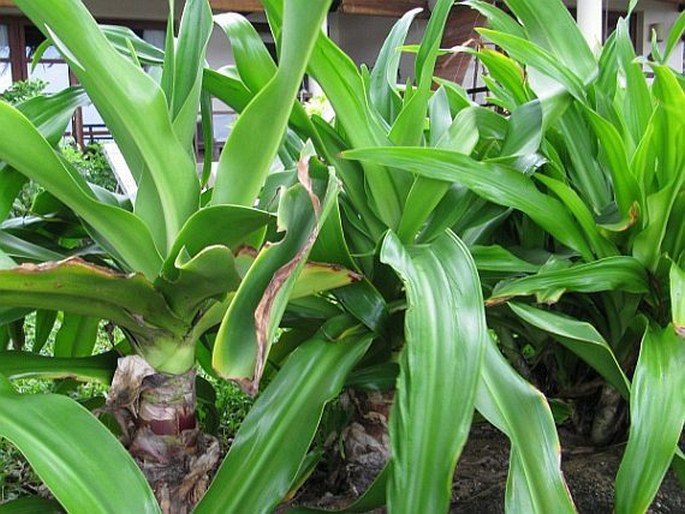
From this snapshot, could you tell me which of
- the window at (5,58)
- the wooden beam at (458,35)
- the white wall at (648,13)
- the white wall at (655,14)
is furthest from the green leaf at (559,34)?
the white wall at (655,14)

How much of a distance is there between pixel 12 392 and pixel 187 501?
0.57 ft

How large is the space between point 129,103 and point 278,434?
26 centimetres

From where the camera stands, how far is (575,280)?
63 cm

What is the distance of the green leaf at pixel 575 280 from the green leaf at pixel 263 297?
21cm

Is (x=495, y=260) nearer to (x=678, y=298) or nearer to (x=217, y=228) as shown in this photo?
(x=678, y=298)

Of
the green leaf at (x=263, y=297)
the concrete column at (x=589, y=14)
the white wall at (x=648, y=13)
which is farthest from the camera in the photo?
the white wall at (x=648, y=13)

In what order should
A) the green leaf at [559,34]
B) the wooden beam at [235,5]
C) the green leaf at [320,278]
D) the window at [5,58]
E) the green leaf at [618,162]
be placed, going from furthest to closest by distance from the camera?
1. the window at [5,58]
2. the wooden beam at [235,5]
3. the green leaf at [559,34]
4. the green leaf at [618,162]
5. the green leaf at [320,278]

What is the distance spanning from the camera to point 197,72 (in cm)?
64

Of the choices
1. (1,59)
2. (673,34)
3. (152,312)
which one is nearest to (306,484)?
(152,312)

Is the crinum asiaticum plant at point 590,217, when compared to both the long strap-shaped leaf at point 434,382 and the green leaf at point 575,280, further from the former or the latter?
the long strap-shaped leaf at point 434,382

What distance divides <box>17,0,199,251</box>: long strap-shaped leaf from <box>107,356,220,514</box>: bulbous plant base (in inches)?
4.3

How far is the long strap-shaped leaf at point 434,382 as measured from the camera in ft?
1.45

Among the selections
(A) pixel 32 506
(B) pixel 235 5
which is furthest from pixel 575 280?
(B) pixel 235 5

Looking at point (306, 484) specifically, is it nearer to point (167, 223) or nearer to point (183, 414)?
point (183, 414)
